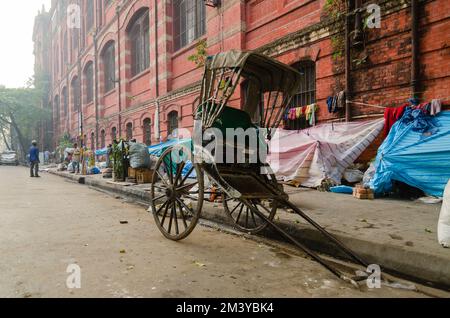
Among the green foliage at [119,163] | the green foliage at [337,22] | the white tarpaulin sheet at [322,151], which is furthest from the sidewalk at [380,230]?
the green foliage at [119,163]

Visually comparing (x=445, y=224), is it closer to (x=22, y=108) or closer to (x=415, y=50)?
(x=415, y=50)

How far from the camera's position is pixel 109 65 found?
23.0m

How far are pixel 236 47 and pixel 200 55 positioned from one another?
2082mm

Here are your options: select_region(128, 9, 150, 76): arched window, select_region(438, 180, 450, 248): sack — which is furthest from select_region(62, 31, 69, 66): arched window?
select_region(438, 180, 450, 248): sack

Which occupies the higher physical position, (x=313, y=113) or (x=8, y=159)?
(x=313, y=113)

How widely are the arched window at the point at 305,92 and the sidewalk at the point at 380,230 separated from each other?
3473 millimetres

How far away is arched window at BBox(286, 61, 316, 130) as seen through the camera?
8.88m

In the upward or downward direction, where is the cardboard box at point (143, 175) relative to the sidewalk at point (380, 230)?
upward

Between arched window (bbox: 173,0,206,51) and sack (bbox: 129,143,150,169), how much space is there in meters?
6.10

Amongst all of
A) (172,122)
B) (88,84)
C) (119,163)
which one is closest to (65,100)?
(88,84)

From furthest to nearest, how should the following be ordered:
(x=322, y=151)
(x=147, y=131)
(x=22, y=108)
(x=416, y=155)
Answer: (x=22, y=108) < (x=147, y=131) < (x=322, y=151) < (x=416, y=155)

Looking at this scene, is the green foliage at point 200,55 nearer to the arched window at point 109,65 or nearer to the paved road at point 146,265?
the paved road at point 146,265

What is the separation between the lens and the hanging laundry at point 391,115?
6508 mm

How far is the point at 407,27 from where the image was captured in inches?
264
